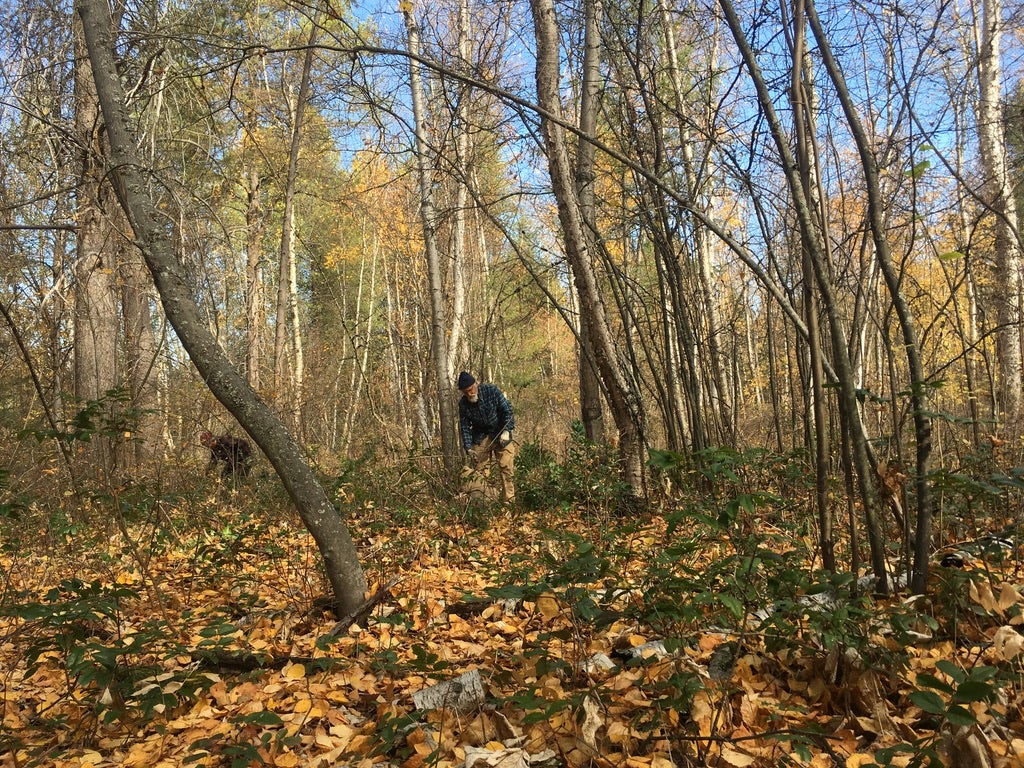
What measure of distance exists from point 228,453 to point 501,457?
349cm

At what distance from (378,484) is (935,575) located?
4.36 m

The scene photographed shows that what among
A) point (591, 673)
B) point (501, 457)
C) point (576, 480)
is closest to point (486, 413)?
point (501, 457)

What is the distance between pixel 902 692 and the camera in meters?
2.07

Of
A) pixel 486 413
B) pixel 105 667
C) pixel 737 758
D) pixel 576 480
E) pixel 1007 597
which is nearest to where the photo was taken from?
pixel 737 758

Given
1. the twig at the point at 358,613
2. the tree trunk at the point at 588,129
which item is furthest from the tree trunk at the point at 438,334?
the twig at the point at 358,613

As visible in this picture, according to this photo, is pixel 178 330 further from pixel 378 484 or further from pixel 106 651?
pixel 378 484

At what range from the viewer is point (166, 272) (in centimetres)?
313

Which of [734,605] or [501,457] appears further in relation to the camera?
[501,457]

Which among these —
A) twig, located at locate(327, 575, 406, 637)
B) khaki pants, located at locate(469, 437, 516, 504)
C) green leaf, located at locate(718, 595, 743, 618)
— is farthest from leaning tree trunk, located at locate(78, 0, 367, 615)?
khaki pants, located at locate(469, 437, 516, 504)

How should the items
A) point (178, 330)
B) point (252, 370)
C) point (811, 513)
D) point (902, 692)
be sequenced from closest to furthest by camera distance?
point (902, 692) < point (178, 330) < point (811, 513) < point (252, 370)

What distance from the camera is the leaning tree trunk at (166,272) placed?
312 cm

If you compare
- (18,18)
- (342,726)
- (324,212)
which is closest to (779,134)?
(342,726)

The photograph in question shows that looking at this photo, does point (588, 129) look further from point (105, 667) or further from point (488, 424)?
point (105, 667)

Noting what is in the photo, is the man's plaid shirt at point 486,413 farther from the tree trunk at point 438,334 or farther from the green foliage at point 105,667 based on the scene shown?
the green foliage at point 105,667
